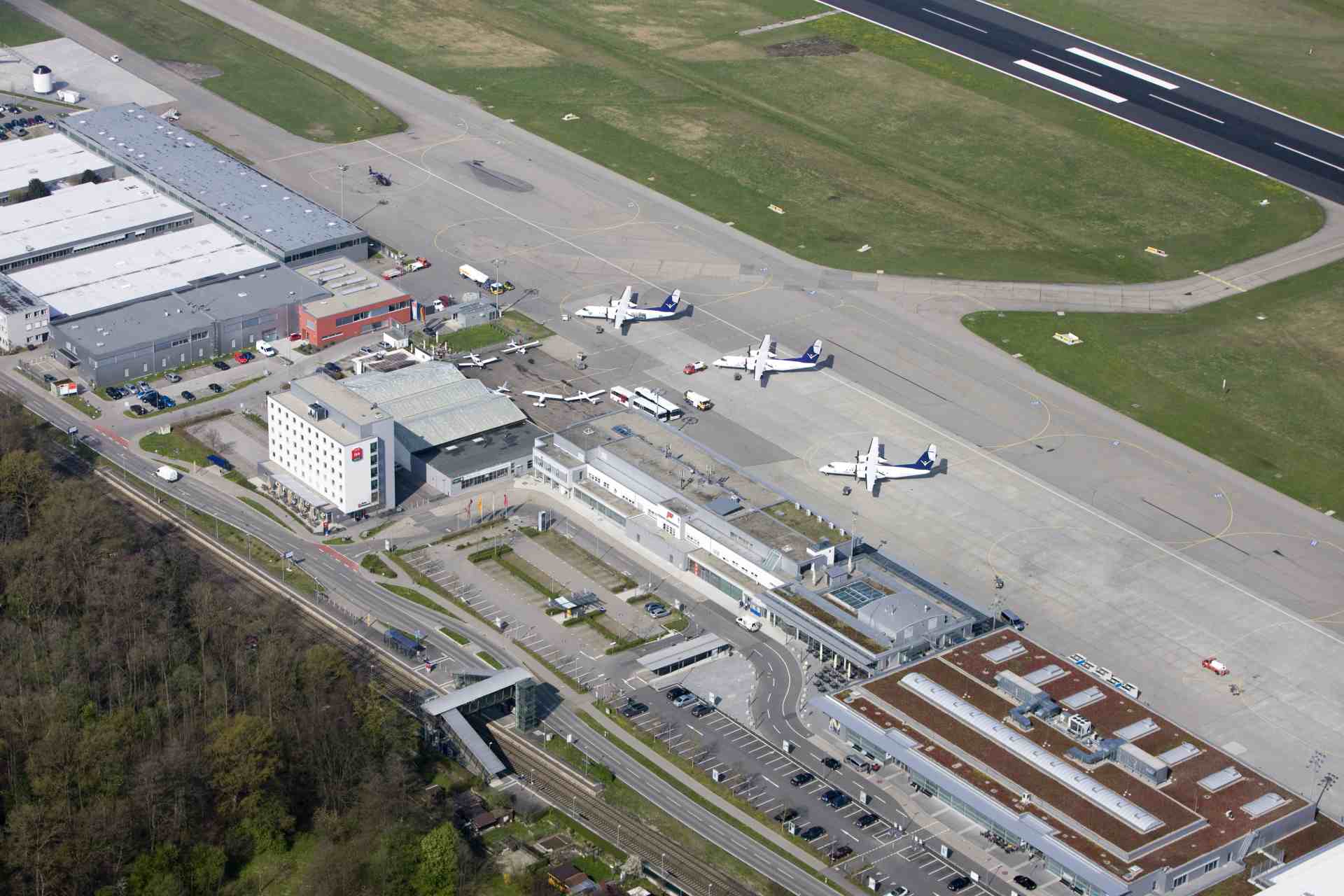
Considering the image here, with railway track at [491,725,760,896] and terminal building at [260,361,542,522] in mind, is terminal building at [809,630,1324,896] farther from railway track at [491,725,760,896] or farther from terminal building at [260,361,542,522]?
terminal building at [260,361,542,522]

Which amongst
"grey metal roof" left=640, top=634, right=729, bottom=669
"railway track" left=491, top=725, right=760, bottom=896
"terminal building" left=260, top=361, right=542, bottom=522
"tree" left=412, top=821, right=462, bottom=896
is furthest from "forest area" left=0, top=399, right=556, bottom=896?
"grey metal roof" left=640, top=634, right=729, bottom=669

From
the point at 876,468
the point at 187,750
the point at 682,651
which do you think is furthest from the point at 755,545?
the point at 187,750

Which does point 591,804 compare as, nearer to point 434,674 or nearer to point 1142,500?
point 434,674

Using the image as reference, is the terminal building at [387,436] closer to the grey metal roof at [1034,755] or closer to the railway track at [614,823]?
the railway track at [614,823]

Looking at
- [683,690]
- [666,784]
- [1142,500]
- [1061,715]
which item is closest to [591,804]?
[666,784]

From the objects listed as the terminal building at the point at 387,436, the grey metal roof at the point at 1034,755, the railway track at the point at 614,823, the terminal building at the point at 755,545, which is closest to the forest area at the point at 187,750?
the railway track at the point at 614,823
